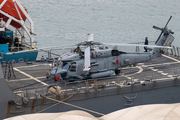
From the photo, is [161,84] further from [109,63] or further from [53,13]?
[53,13]

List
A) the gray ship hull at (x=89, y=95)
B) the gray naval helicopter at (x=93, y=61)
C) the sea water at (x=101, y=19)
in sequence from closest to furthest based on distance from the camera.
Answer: the gray ship hull at (x=89, y=95)
the gray naval helicopter at (x=93, y=61)
the sea water at (x=101, y=19)

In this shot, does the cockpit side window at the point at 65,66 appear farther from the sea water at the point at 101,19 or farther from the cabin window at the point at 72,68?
the sea water at the point at 101,19

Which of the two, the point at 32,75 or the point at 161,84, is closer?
the point at 161,84

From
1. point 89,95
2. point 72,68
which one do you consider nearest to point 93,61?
point 72,68

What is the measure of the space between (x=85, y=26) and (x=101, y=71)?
116 ft

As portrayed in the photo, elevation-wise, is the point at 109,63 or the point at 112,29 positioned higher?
the point at 112,29

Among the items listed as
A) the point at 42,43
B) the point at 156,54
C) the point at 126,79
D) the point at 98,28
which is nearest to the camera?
the point at 126,79

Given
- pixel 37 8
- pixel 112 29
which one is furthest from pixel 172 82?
pixel 37 8

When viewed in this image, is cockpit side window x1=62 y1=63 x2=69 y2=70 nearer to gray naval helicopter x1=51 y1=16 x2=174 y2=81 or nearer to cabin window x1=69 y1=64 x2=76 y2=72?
gray naval helicopter x1=51 y1=16 x2=174 y2=81

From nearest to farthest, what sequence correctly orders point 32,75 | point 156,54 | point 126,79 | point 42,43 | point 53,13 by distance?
point 126,79, point 32,75, point 156,54, point 42,43, point 53,13

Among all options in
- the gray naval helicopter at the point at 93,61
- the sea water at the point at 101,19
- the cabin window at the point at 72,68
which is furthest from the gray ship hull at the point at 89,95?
the sea water at the point at 101,19

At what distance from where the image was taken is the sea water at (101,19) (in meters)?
53.4

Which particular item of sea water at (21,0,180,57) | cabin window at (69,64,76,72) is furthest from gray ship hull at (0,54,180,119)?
sea water at (21,0,180,57)

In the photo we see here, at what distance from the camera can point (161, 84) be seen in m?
23.3
